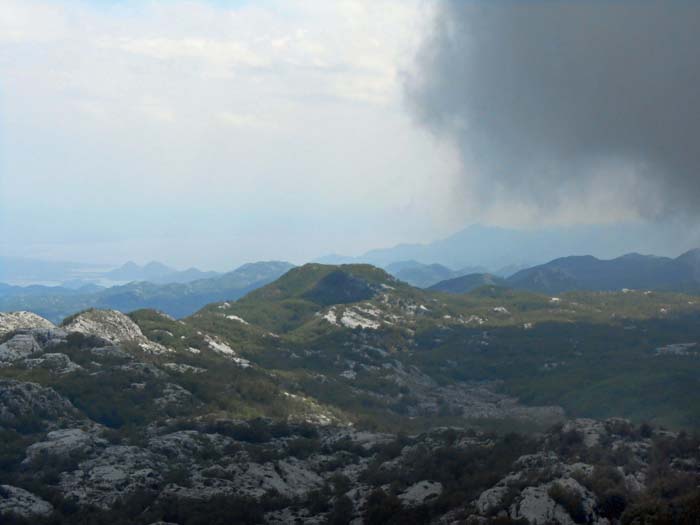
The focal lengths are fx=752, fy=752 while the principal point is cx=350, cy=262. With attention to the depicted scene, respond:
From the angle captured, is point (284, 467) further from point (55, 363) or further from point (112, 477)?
point (55, 363)

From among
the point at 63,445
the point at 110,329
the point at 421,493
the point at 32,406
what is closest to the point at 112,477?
the point at 63,445

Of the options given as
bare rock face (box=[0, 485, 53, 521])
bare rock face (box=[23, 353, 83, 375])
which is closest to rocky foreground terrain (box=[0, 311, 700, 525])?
bare rock face (box=[0, 485, 53, 521])

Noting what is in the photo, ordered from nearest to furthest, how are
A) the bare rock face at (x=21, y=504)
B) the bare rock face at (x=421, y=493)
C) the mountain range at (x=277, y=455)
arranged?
the mountain range at (x=277, y=455)
the bare rock face at (x=421, y=493)
the bare rock face at (x=21, y=504)

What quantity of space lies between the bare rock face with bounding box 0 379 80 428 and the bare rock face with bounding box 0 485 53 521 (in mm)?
33798

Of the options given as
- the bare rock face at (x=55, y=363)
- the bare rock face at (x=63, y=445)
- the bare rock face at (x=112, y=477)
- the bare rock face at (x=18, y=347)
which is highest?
the bare rock face at (x=18, y=347)

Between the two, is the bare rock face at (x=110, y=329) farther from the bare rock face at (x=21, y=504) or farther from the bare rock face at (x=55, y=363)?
the bare rock face at (x=21, y=504)

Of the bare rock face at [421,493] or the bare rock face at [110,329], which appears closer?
the bare rock face at [421,493]

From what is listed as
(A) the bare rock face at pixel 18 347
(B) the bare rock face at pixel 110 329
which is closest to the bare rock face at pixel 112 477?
(A) the bare rock face at pixel 18 347

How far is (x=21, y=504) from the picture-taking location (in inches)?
2923

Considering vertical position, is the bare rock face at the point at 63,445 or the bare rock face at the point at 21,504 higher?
the bare rock face at the point at 63,445

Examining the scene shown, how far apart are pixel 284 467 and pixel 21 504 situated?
29.6m

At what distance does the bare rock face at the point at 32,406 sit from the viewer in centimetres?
11025

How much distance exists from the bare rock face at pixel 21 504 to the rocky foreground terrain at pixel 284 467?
0.63 feet

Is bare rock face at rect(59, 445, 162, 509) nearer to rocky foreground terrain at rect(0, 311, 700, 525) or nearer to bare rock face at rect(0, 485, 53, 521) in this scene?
rocky foreground terrain at rect(0, 311, 700, 525)
